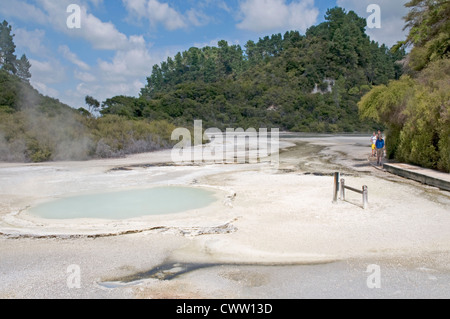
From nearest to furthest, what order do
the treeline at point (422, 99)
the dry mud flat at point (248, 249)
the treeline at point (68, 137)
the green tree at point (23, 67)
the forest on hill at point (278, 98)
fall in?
the dry mud flat at point (248, 249) → the treeline at point (422, 99) → the forest on hill at point (278, 98) → the treeline at point (68, 137) → the green tree at point (23, 67)

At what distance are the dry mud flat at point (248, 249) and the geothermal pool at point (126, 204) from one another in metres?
0.56

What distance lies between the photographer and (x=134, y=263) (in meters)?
6.07

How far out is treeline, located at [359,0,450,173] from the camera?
14734 millimetres

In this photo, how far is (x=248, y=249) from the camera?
6621 millimetres

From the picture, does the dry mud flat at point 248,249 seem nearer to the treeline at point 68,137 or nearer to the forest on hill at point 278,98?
the forest on hill at point 278,98

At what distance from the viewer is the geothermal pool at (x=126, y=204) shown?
934 centimetres

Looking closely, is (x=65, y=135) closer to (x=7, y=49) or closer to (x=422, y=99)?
(x=422, y=99)

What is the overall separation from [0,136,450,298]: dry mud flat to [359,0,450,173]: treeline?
179 inches

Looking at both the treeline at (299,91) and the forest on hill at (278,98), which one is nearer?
the forest on hill at (278,98)

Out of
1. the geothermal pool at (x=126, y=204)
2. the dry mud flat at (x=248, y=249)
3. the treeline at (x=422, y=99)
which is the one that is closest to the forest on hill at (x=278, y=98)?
the treeline at (x=422, y=99)

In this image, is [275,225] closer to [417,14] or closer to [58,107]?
[417,14]

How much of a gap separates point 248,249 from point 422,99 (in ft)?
40.5

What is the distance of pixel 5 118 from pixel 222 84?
61.3 m

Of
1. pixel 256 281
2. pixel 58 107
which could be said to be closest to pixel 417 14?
pixel 256 281
